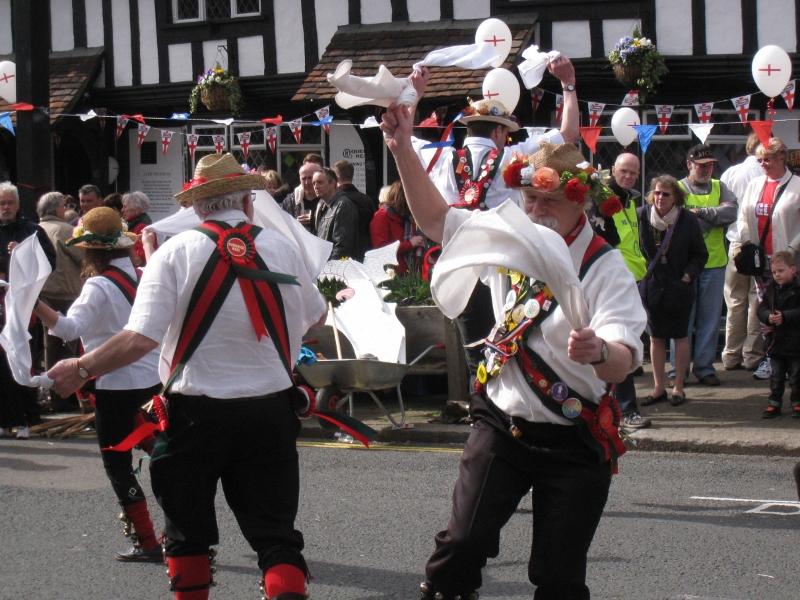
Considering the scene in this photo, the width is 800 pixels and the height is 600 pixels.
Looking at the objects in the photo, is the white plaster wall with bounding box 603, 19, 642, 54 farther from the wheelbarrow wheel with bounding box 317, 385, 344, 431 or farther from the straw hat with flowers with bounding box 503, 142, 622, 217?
the straw hat with flowers with bounding box 503, 142, 622, 217

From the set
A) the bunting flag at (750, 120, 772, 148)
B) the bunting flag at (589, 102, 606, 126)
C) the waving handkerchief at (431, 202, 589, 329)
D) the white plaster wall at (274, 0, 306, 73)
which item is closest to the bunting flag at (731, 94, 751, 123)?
the bunting flag at (589, 102, 606, 126)

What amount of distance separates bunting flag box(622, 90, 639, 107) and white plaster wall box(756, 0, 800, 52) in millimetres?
1482

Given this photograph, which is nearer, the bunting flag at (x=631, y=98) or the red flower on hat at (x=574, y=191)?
the red flower on hat at (x=574, y=191)

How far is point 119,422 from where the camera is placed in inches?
244

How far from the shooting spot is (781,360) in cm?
982

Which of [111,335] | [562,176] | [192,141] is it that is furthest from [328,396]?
[192,141]

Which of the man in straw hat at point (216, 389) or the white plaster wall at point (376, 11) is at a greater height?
the white plaster wall at point (376, 11)

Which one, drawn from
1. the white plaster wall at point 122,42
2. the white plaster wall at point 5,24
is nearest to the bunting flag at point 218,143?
the white plaster wall at point 122,42

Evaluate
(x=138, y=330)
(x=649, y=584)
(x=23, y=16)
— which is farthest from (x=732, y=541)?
(x=23, y=16)

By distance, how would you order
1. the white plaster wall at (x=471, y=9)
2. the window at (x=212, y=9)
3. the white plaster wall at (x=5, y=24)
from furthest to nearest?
the white plaster wall at (x=5, y=24), the window at (x=212, y=9), the white plaster wall at (x=471, y=9)

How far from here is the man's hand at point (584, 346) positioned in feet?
12.3

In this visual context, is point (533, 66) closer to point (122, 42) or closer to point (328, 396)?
point (328, 396)

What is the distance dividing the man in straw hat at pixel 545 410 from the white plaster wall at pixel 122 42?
1527 centimetres

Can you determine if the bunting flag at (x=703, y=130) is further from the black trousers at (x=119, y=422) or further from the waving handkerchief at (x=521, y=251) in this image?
the waving handkerchief at (x=521, y=251)
